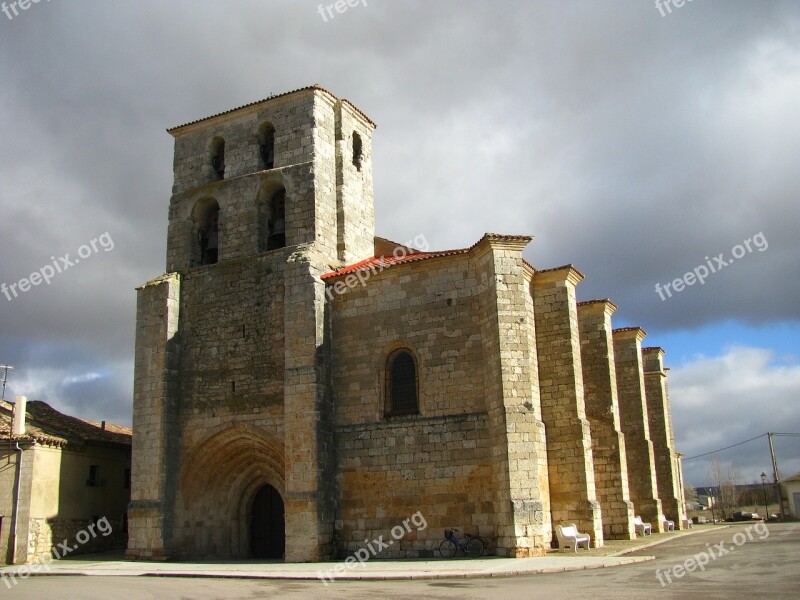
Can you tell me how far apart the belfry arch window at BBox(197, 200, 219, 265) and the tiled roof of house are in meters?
7.19

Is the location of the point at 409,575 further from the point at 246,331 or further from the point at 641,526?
the point at 641,526

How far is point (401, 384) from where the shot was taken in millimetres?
19875

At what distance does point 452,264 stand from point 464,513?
6.31 meters

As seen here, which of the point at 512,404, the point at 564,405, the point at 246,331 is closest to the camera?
the point at 512,404

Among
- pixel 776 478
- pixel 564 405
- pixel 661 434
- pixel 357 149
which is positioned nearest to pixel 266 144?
pixel 357 149

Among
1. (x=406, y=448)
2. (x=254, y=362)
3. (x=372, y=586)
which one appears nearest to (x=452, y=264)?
(x=406, y=448)

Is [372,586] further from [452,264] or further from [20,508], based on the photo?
[20,508]

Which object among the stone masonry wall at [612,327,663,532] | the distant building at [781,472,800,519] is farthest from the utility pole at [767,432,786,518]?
the stone masonry wall at [612,327,663,532]

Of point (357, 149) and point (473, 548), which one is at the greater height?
point (357, 149)

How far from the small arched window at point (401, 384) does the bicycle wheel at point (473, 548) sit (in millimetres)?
Result: 3531

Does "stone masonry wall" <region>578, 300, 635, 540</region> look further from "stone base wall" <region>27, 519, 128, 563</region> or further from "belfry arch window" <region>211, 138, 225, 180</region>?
"stone base wall" <region>27, 519, 128, 563</region>

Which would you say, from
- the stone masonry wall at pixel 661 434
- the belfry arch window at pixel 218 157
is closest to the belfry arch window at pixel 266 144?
the belfry arch window at pixel 218 157

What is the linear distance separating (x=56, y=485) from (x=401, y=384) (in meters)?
11.9

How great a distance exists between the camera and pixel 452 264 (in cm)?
1977
